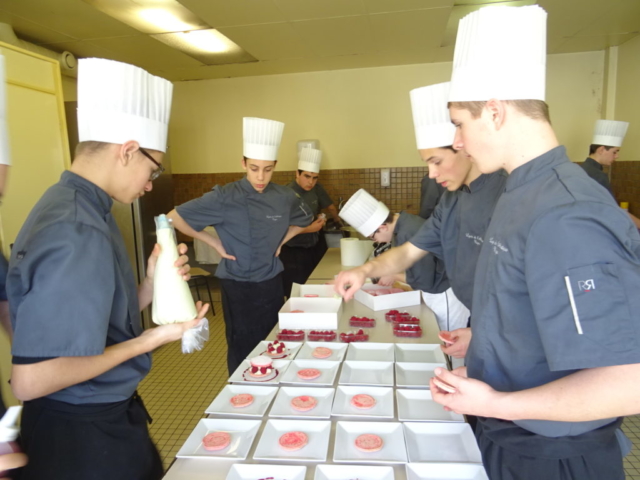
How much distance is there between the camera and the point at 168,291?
1.13 meters

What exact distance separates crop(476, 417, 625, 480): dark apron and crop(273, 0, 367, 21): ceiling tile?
9.27 ft

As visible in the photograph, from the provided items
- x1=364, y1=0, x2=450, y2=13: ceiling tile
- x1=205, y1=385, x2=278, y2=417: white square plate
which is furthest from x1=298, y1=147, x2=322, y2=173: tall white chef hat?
x1=205, y1=385, x2=278, y2=417: white square plate

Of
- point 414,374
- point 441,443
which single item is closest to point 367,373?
point 414,374

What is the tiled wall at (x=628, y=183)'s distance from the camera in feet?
12.5

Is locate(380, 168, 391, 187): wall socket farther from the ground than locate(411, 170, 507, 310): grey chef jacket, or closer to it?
farther from the ground

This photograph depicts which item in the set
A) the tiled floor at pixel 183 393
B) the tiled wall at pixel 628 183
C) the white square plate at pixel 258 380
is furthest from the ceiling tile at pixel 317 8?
the tiled wall at pixel 628 183

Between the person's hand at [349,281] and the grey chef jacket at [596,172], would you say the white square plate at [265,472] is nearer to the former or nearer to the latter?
the person's hand at [349,281]

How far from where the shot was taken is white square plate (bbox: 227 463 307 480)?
3.06 ft

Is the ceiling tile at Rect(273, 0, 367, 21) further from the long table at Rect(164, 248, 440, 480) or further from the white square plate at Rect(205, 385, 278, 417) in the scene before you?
the white square plate at Rect(205, 385, 278, 417)

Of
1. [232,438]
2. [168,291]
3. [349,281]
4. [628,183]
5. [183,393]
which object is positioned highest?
[628,183]

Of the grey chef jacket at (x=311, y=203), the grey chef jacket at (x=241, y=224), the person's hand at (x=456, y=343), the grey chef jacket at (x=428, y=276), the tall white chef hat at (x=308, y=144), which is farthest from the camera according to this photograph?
the tall white chef hat at (x=308, y=144)

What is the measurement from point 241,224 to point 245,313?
0.53 metres

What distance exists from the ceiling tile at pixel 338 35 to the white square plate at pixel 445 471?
10.2 ft

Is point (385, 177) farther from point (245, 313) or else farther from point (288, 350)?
point (288, 350)
